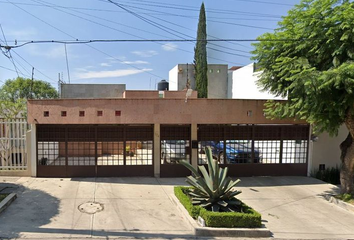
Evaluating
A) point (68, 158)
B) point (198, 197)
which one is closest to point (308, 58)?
point (198, 197)

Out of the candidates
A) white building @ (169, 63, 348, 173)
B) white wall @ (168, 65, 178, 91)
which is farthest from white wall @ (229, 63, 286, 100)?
white wall @ (168, 65, 178, 91)

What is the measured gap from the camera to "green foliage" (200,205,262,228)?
642 centimetres

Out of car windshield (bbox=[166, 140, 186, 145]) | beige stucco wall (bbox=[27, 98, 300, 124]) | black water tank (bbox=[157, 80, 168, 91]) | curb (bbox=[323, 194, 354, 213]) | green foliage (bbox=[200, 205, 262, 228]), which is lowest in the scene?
curb (bbox=[323, 194, 354, 213])

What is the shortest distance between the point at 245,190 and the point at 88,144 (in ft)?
22.5

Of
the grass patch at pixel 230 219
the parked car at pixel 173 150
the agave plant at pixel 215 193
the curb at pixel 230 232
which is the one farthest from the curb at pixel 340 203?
the parked car at pixel 173 150

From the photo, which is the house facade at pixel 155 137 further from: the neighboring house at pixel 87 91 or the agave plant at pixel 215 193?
the neighboring house at pixel 87 91

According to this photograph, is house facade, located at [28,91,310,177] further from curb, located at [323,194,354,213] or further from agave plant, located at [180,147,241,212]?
agave plant, located at [180,147,241,212]

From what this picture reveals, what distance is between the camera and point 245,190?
9.88 meters

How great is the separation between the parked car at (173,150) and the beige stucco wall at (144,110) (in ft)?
Result: 3.90

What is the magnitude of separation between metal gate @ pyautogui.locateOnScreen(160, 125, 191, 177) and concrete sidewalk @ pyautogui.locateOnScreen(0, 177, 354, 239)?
23.0 inches

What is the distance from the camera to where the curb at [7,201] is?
703cm

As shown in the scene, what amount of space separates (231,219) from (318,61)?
20.0 ft

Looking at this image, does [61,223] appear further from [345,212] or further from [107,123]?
[345,212]

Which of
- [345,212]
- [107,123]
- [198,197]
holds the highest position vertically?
[107,123]
